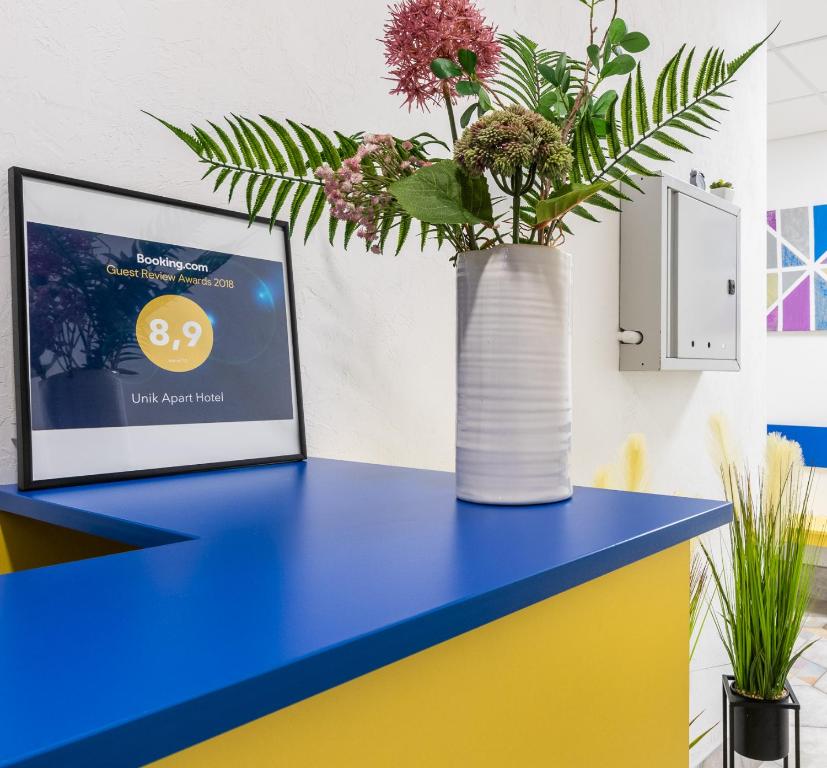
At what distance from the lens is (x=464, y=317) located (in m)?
0.69

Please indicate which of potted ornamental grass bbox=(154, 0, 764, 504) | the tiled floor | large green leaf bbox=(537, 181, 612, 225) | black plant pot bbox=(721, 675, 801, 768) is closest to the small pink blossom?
potted ornamental grass bbox=(154, 0, 764, 504)

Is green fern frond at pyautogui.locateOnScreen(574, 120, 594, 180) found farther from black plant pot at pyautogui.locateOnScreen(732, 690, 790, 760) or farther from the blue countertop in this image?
black plant pot at pyautogui.locateOnScreen(732, 690, 790, 760)

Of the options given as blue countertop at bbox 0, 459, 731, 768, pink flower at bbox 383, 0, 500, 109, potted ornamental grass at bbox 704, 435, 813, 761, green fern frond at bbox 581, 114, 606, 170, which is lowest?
potted ornamental grass at bbox 704, 435, 813, 761

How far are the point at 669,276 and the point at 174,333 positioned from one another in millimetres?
1246

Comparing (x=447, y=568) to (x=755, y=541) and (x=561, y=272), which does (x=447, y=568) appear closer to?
(x=561, y=272)

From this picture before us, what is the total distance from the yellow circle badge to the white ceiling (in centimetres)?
278

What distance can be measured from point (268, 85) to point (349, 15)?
0.66ft

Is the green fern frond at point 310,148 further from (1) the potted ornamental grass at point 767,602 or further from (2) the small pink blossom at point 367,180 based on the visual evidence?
(1) the potted ornamental grass at point 767,602

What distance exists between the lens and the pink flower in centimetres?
65

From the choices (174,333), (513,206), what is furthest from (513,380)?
(174,333)

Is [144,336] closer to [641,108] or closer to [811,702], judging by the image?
[641,108]

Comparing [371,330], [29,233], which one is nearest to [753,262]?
[371,330]

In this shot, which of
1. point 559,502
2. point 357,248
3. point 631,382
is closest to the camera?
point 559,502

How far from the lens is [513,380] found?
2.18ft
